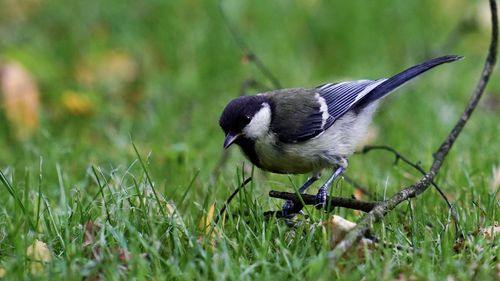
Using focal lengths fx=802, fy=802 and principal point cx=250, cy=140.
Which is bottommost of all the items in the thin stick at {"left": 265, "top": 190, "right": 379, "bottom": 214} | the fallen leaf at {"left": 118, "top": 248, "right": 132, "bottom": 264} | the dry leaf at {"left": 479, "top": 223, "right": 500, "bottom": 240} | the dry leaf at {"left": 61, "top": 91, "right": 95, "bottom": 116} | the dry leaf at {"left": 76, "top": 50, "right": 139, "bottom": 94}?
the dry leaf at {"left": 479, "top": 223, "right": 500, "bottom": 240}

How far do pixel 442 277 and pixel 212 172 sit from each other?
1.94 m

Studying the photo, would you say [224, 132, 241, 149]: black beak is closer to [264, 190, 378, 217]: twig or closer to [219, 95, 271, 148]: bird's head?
[219, 95, 271, 148]: bird's head

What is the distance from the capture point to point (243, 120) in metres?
3.41

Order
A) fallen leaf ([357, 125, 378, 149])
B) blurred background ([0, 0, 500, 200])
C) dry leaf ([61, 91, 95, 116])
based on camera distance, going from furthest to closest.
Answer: dry leaf ([61, 91, 95, 116])
fallen leaf ([357, 125, 378, 149])
blurred background ([0, 0, 500, 200])

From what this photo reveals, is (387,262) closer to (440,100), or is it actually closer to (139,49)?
(440,100)

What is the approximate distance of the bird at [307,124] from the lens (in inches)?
136

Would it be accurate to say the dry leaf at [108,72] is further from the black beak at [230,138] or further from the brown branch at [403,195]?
the brown branch at [403,195]

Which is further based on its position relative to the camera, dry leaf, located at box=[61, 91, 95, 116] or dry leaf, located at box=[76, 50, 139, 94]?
dry leaf, located at box=[76, 50, 139, 94]

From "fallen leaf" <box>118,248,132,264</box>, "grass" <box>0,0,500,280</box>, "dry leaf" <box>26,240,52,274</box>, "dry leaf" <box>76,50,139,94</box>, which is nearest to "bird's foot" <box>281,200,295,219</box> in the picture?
"grass" <box>0,0,500,280</box>

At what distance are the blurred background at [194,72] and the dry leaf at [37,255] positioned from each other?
51.2 inches

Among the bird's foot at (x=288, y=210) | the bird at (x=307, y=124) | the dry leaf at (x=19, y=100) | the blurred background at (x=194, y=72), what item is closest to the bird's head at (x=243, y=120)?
the bird at (x=307, y=124)

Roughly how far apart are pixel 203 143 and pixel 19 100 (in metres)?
1.44

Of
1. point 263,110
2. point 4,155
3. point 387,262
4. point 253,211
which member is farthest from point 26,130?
point 387,262

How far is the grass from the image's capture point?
271cm
